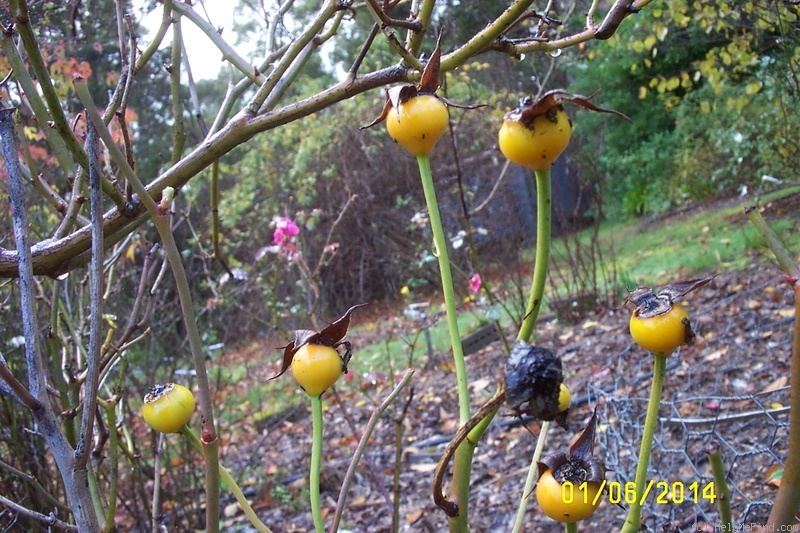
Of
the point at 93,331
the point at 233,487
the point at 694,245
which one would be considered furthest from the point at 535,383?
the point at 694,245

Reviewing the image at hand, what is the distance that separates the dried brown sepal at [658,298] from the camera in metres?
0.49

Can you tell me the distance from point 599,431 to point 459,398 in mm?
1853

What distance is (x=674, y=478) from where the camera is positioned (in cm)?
183

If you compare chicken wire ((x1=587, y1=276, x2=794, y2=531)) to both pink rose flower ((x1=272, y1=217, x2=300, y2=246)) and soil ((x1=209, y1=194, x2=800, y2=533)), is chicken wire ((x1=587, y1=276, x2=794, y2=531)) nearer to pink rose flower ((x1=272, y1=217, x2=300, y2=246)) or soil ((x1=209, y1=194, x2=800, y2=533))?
soil ((x1=209, y1=194, x2=800, y2=533))

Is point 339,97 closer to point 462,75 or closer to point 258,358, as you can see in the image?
point 258,358

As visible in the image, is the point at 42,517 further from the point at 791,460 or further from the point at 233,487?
the point at 791,460

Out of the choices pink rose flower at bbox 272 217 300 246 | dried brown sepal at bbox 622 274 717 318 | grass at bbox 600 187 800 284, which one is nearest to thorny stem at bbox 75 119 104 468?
dried brown sepal at bbox 622 274 717 318

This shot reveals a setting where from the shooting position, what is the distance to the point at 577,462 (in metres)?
0.49

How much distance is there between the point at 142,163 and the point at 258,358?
4.39m

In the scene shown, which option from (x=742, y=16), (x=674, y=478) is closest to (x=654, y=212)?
(x=742, y=16)

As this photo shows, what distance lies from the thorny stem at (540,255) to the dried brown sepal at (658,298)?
93mm

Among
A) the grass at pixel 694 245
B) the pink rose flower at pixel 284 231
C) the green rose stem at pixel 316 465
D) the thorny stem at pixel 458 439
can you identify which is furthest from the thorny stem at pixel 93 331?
the grass at pixel 694 245

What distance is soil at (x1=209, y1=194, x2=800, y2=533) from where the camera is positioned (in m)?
1.73

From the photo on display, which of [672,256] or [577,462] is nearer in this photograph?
[577,462]
